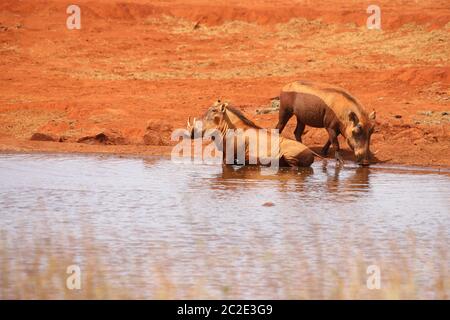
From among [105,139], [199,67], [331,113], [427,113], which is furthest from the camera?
[199,67]

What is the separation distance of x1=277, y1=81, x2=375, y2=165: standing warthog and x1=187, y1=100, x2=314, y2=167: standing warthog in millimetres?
786

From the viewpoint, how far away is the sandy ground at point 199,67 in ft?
68.2

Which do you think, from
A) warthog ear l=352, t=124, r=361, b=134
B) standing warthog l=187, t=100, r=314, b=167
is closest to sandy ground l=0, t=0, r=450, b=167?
warthog ear l=352, t=124, r=361, b=134

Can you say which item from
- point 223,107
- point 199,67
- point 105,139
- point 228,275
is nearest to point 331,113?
point 223,107

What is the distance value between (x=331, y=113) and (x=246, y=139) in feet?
5.72

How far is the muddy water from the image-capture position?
374 inches

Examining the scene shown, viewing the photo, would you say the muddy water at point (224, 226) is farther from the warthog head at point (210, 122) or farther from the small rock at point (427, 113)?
the small rock at point (427, 113)

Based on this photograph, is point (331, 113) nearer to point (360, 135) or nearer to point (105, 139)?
point (360, 135)

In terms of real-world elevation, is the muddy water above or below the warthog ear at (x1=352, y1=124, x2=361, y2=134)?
below

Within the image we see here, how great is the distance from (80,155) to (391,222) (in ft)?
25.9

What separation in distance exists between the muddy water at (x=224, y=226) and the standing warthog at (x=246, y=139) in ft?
1.12

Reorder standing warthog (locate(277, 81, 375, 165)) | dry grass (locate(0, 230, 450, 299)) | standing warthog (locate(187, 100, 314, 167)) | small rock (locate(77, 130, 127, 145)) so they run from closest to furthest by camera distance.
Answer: dry grass (locate(0, 230, 450, 299)), standing warthog (locate(187, 100, 314, 167)), standing warthog (locate(277, 81, 375, 165)), small rock (locate(77, 130, 127, 145))

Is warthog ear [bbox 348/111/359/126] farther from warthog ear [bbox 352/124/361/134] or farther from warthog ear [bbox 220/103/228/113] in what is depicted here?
warthog ear [bbox 220/103/228/113]

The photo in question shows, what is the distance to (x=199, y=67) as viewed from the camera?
1107 inches
